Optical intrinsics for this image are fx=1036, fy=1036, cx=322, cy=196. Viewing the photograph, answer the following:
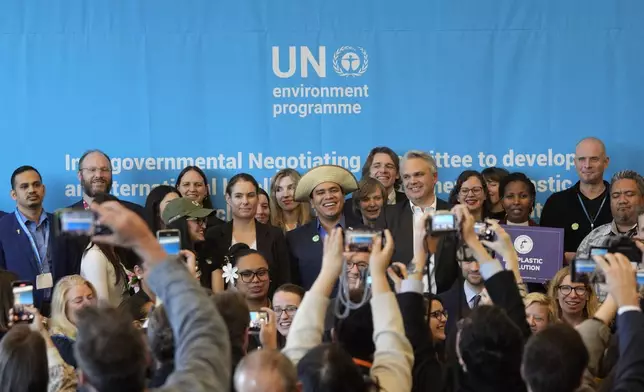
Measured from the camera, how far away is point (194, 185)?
706 centimetres

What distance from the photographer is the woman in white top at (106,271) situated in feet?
19.8

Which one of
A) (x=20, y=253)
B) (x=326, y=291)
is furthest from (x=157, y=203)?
(x=326, y=291)

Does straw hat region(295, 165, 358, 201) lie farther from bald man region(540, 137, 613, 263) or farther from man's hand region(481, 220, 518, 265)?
man's hand region(481, 220, 518, 265)

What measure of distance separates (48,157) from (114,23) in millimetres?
1066

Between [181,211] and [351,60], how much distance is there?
206cm

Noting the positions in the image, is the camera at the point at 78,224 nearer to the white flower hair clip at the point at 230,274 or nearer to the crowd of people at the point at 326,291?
the crowd of people at the point at 326,291

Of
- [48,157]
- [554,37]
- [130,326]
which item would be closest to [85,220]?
[130,326]

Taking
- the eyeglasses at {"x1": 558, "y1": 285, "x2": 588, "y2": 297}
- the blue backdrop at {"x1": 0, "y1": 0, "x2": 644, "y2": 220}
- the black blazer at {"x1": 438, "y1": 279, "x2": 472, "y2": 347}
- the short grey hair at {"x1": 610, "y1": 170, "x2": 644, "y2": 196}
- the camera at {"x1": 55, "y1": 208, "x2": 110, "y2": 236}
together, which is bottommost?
the black blazer at {"x1": 438, "y1": 279, "x2": 472, "y2": 347}

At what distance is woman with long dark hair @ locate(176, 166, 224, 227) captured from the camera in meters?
7.04

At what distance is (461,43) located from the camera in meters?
7.39

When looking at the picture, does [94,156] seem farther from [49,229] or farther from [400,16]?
[400,16]

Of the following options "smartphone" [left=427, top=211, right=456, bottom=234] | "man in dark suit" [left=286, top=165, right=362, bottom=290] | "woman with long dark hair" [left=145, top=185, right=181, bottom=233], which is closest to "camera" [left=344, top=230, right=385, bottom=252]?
"smartphone" [left=427, top=211, right=456, bottom=234]

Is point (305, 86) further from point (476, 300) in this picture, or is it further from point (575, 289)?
point (575, 289)

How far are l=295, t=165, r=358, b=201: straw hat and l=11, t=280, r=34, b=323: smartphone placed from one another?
248cm
